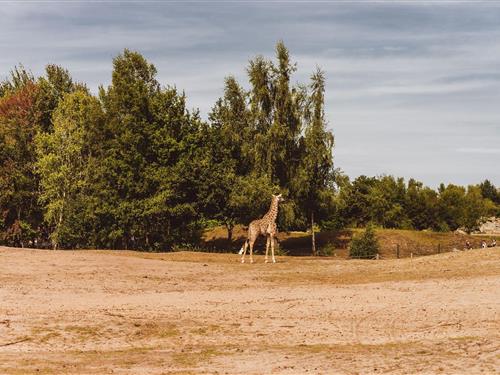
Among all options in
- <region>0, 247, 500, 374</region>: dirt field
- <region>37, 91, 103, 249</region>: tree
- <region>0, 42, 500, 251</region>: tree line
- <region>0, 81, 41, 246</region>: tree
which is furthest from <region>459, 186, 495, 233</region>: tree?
<region>0, 247, 500, 374</region>: dirt field

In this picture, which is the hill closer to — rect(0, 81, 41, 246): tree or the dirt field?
rect(0, 81, 41, 246): tree

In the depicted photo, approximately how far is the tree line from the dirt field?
1910 cm

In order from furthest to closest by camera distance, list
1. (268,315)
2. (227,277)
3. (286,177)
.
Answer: (286,177) → (227,277) → (268,315)

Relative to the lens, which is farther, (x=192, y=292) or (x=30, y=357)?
(x=192, y=292)

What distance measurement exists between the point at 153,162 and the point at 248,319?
32.5 m

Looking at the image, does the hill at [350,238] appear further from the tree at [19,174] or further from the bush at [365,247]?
the tree at [19,174]

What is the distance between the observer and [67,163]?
187 ft

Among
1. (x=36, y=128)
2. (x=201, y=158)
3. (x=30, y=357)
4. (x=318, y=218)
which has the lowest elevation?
(x=30, y=357)

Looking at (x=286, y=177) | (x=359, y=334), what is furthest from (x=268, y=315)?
(x=286, y=177)

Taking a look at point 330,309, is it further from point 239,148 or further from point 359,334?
point 239,148

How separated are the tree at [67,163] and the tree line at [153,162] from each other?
12 cm

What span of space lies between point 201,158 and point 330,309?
31.9 m

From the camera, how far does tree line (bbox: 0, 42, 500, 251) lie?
49.3 metres

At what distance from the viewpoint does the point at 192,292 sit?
2383cm
